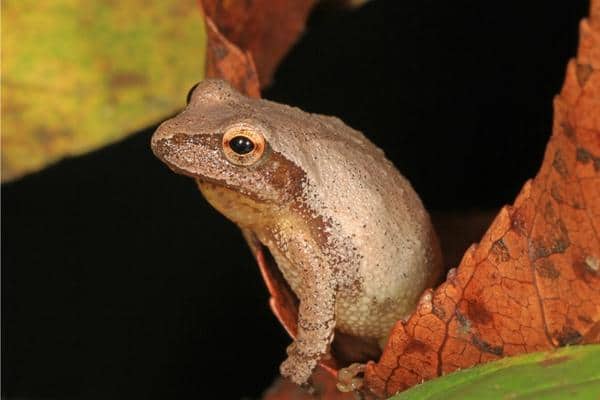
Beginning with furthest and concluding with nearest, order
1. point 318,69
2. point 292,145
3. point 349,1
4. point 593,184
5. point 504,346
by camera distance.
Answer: point 318,69 < point 349,1 < point 292,145 < point 504,346 < point 593,184

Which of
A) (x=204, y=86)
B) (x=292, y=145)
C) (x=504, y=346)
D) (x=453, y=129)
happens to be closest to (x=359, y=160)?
(x=292, y=145)

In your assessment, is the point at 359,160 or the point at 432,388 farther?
the point at 359,160

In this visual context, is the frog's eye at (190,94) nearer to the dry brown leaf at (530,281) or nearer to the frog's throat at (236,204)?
the frog's throat at (236,204)

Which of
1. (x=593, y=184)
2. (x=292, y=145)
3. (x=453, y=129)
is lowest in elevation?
(x=453, y=129)

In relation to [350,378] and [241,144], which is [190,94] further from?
[350,378]

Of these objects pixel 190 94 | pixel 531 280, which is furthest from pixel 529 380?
pixel 190 94

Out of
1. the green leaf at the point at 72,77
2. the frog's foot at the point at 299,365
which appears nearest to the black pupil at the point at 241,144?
the green leaf at the point at 72,77

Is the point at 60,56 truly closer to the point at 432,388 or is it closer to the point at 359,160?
the point at 359,160
